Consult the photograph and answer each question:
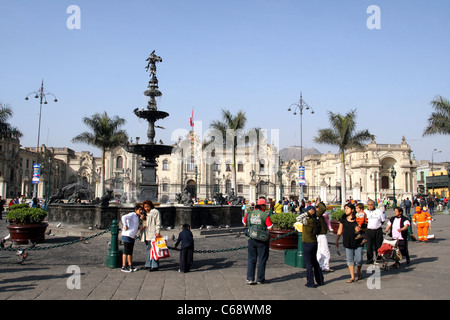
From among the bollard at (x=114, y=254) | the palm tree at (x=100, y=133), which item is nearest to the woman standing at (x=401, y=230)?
the bollard at (x=114, y=254)

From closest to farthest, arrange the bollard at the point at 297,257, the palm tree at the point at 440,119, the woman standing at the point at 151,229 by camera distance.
A: the woman standing at the point at 151,229
the bollard at the point at 297,257
the palm tree at the point at 440,119

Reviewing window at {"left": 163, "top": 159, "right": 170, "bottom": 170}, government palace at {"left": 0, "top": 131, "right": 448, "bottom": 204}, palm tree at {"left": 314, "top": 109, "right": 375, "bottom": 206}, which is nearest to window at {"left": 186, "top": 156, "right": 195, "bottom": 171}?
government palace at {"left": 0, "top": 131, "right": 448, "bottom": 204}

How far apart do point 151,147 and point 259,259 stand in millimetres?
9510

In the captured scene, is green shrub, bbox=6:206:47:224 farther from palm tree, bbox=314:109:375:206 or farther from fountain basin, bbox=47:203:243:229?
palm tree, bbox=314:109:375:206

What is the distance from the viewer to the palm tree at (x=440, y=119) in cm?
2316

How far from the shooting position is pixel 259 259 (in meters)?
6.37

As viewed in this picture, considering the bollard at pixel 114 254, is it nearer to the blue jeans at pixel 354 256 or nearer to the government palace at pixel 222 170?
the blue jeans at pixel 354 256

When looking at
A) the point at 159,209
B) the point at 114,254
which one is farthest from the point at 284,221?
the point at 159,209

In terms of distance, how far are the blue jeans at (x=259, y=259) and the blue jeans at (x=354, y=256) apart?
5.14 feet

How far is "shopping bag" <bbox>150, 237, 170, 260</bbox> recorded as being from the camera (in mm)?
7152

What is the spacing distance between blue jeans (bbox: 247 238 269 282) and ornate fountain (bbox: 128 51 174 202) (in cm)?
890
